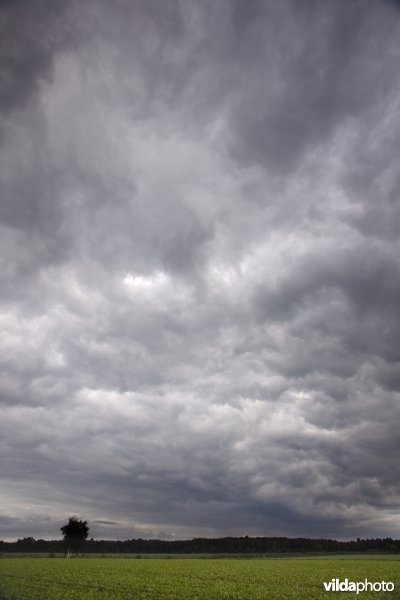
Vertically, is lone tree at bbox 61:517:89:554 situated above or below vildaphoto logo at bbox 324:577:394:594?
below

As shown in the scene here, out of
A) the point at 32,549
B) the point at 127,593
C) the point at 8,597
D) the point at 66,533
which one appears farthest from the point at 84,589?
the point at 32,549

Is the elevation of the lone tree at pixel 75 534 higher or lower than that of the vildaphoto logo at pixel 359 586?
lower

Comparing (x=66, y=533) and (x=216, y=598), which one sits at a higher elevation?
(x=216, y=598)

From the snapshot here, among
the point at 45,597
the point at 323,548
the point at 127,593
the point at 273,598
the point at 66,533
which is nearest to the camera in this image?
the point at 45,597

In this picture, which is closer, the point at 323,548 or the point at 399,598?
the point at 399,598

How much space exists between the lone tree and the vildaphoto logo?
11117 centimetres

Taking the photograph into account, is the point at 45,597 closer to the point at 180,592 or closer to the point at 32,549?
the point at 180,592

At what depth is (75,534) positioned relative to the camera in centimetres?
12750

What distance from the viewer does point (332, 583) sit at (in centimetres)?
4216

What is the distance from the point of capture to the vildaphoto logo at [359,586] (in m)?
36.1

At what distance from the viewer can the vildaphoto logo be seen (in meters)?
36.1

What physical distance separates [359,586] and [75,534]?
4639 inches

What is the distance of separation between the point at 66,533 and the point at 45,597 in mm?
120760

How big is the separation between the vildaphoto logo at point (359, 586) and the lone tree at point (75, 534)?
365 feet
